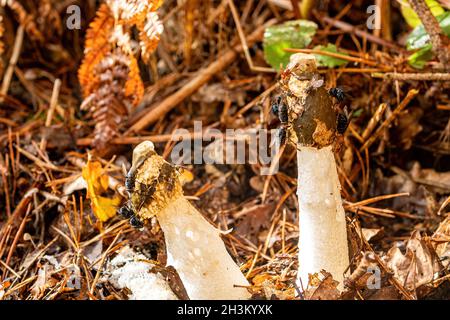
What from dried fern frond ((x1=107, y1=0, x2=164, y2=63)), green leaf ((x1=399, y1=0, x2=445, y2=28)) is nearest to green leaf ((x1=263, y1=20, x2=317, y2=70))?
green leaf ((x1=399, y1=0, x2=445, y2=28))

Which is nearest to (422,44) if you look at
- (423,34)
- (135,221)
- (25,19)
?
(423,34)

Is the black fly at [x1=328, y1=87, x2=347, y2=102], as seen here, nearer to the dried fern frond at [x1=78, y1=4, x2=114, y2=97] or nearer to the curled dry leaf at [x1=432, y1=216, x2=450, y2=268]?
the curled dry leaf at [x1=432, y1=216, x2=450, y2=268]

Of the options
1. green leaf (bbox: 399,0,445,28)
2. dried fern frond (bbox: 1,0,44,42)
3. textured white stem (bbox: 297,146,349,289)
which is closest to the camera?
textured white stem (bbox: 297,146,349,289)

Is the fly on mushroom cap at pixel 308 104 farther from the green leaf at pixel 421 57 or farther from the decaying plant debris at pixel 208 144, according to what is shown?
the green leaf at pixel 421 57

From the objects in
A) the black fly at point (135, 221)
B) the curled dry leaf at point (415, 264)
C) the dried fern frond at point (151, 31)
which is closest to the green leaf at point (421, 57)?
the curled dry leaf at point (415, 264)

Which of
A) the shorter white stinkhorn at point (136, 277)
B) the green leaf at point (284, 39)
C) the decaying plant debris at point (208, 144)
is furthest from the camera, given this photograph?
the green leaf at point (284, 39)

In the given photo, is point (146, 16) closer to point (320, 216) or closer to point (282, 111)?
point (282, 111)

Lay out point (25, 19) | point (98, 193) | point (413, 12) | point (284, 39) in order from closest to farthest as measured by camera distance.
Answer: point (98, 193)
point (413, 12)
point (284, 39)
point (25, 19)
